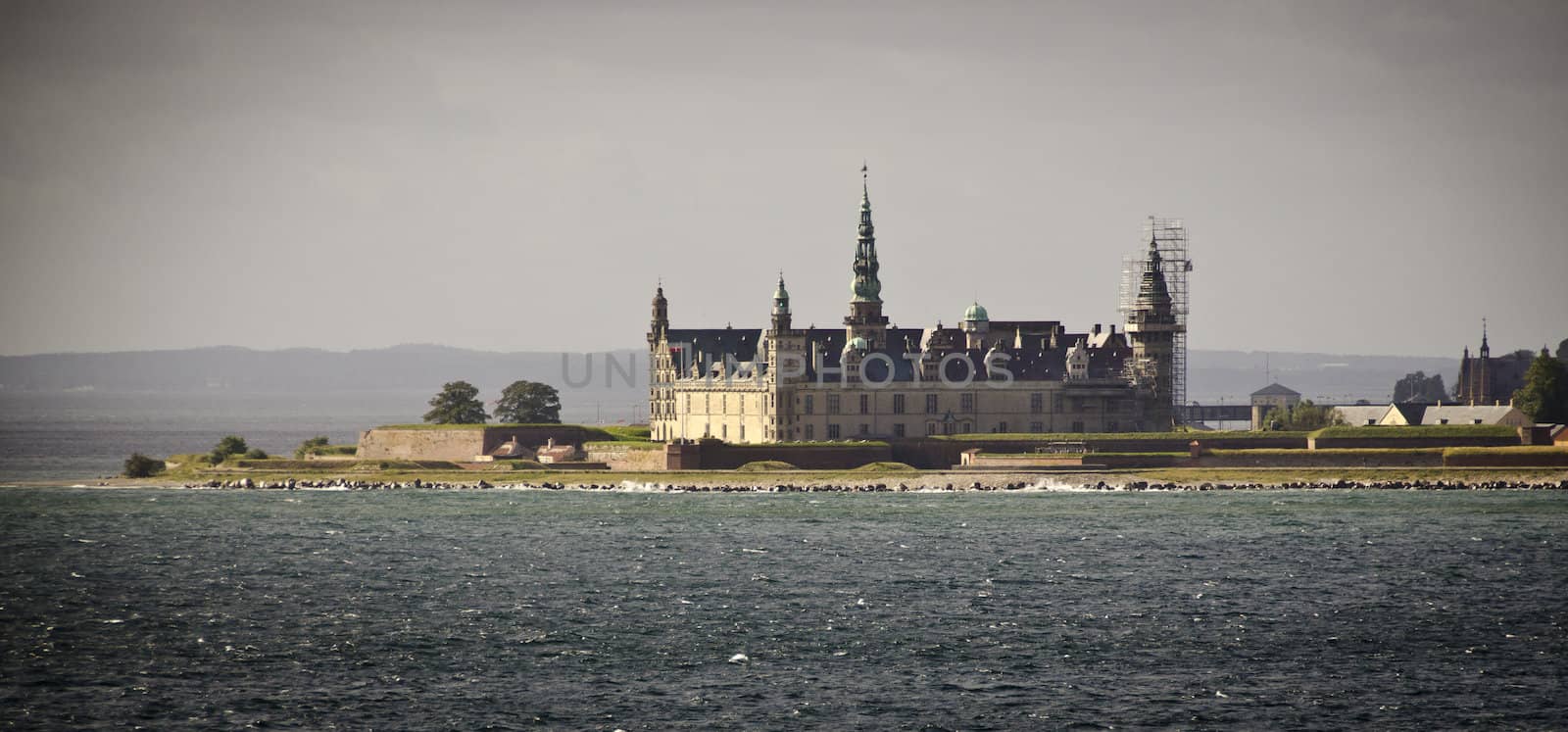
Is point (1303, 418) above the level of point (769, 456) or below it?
above

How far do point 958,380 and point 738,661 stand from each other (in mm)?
80574

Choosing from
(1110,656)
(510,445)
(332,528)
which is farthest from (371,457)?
(1110,656)

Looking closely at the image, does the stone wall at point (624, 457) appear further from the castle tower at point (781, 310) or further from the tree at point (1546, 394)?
the tree at point (1546, 394)

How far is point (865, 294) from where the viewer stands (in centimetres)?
14762

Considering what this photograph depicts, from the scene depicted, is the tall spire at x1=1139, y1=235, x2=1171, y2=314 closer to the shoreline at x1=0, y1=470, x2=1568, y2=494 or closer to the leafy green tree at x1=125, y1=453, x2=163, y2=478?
the shoreline at x1=0, y1=470, x2=1568, y2=494

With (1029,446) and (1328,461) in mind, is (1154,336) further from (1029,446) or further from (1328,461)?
(1328,461)

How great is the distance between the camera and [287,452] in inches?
7387

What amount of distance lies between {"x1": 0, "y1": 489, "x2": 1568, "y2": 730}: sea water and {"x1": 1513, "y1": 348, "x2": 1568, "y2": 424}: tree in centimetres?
3167

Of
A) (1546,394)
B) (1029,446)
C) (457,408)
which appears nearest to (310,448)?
(457,408)

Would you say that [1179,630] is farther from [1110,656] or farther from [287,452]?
[287,452]

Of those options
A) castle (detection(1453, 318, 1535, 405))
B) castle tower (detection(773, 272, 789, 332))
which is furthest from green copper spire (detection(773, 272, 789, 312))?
castle (detection(1453, 318, 1535, 405))

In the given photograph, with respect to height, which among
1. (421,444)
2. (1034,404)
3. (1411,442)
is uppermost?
(1034,404)

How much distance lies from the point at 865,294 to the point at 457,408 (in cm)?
2847

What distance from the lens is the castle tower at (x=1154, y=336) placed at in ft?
468
